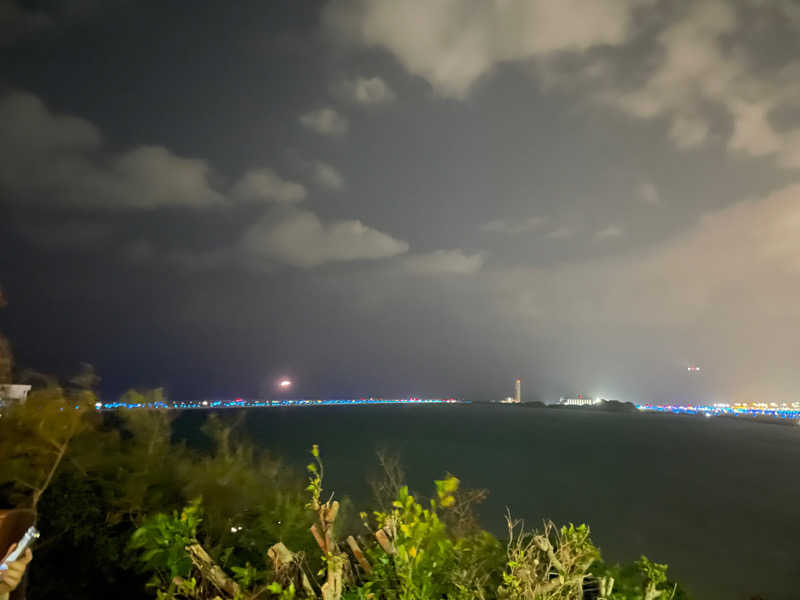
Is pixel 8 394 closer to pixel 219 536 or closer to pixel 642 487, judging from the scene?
pixel 219 536

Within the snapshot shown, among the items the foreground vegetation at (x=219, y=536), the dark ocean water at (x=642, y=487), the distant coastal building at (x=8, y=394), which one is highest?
the distant coastal building at (x=8, y=394)

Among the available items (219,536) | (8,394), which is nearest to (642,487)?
(219,536)

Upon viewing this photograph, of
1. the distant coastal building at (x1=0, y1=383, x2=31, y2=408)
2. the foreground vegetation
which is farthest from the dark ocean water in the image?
the distant coastal building at (x1=0, y1=383, x2=31, y2=408)

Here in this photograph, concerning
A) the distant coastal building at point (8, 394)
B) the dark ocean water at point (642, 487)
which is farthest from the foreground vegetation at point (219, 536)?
the dark ocean water at point (642, 487)

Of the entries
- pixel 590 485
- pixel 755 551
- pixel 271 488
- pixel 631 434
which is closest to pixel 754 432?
pixel 631 434

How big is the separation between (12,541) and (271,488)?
11.7 metres

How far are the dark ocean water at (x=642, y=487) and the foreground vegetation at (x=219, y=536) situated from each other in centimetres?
1870

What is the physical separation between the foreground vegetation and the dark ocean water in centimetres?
1870

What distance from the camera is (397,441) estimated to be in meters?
70.9

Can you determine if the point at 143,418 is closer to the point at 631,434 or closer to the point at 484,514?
the point at 484,514

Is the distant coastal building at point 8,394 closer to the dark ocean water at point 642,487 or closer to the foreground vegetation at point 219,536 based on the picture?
the foreground vegetation at point 219,536

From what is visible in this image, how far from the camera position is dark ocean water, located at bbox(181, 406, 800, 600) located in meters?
31.2

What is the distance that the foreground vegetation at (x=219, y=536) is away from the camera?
2225 mm

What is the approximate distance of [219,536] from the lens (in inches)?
367
